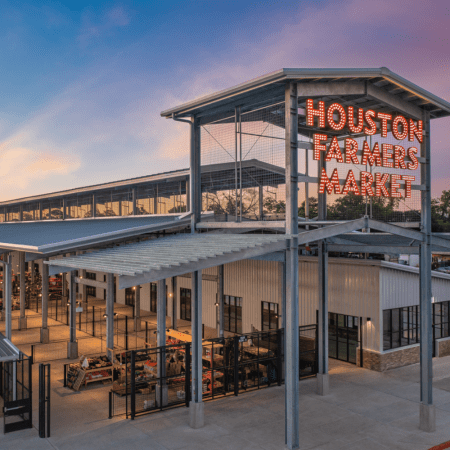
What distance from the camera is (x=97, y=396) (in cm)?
1839

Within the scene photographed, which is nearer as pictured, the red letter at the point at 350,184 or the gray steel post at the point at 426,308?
the red letter at the point at 350,184

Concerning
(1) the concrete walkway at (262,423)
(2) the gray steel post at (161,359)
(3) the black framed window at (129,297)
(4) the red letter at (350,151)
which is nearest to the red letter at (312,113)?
(4) the red letter at (350,151)

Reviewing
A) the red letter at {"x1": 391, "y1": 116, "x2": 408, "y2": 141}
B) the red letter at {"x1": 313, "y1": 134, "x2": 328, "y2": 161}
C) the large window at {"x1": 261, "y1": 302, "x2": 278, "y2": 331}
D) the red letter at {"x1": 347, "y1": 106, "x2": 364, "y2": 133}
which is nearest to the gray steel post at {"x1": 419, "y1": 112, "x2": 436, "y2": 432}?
the red letter at {"x1": 391, "y1": 116, "x2": 408, "y2": 141}

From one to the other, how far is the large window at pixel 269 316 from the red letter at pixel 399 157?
13.1 meters

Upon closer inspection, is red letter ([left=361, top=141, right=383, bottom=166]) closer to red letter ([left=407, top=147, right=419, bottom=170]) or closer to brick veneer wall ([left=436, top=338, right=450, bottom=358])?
red letter ([left=407, top=147, right=419, bottom=170])

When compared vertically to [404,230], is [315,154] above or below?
above

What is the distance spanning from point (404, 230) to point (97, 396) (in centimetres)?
1311

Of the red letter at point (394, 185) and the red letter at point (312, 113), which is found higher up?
the red letter at point (312, 113)

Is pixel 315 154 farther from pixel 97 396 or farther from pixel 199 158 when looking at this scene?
pixel 97 396

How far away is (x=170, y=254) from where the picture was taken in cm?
1328

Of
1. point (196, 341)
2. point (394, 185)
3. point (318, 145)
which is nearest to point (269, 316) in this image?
point (196, 341)

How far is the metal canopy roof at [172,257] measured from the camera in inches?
439

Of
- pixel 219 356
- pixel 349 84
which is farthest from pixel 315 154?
pixel 219 356

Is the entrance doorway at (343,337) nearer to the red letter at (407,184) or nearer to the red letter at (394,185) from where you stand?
the red letter at (407,184)
